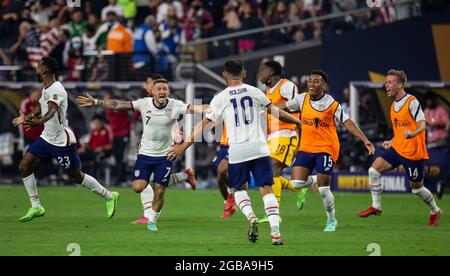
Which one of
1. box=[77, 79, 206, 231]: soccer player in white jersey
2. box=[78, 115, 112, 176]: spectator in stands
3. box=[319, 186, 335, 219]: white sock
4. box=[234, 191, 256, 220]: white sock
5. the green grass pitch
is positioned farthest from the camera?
box=[78, 115, 112, 176]: spectator in stands

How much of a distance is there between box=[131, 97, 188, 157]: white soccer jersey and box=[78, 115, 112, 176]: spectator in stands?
11270 mm

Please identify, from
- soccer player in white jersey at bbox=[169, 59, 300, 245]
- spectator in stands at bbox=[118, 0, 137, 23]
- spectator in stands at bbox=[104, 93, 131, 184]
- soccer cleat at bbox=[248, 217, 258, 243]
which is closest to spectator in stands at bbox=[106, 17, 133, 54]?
spectator in stands at bbox=[118, 0, 137, 23]

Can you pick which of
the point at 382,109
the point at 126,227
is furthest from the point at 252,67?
the point at 126,227

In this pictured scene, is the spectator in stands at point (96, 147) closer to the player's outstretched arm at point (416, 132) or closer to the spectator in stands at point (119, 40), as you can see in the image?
the spectator in stands at point (119, 40)

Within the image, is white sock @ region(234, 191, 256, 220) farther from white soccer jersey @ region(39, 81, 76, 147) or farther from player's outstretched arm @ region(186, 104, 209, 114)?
white soccer jersey @ region(39, 81, 76, 147)

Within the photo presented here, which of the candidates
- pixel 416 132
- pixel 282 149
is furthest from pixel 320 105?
pixel 282 149

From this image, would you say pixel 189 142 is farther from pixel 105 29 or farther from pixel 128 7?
pixel 128 7

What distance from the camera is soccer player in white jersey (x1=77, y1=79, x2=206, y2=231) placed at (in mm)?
18859

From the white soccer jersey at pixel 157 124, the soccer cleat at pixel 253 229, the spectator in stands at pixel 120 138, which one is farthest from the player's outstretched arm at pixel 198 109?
the spectator in stands at pixel 120 138

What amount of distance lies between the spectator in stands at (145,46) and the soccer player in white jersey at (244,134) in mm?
15253

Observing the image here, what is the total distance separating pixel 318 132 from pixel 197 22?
16470 mm

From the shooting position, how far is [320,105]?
1873cm

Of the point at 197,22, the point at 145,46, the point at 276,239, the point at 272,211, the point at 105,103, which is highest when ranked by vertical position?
the point at 197,22

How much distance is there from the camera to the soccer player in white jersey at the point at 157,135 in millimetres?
18859
